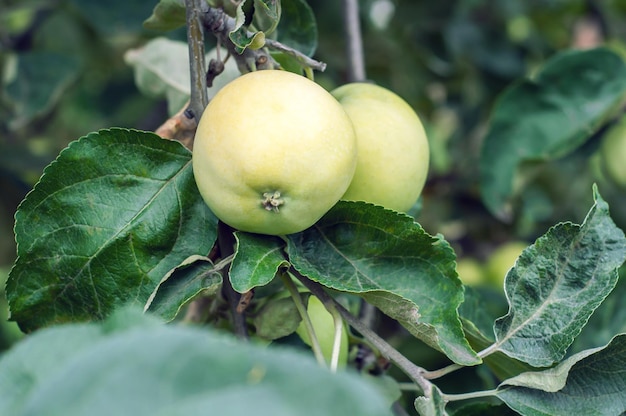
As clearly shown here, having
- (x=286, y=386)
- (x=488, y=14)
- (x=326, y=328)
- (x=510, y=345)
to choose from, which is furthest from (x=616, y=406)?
(x=488, y=14)

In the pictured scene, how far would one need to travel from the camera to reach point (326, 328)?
2.85ft

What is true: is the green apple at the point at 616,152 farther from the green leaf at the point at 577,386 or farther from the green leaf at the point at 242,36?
the green leaf at the point at 242,36

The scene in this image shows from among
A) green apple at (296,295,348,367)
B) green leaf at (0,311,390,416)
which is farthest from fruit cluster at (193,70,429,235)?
green leaf at (0,311,390,416)

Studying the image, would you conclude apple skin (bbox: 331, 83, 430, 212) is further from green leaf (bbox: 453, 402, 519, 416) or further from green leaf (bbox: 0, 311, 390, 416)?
green leaf (bbox: 0, 311, 390, 416)

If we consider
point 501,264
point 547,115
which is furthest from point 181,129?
point 501,264

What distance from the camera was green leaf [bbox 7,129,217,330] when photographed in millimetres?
741

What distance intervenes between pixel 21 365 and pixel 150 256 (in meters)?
0.26

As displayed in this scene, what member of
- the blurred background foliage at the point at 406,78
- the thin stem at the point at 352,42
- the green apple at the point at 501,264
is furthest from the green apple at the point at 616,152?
the thin stem at the point at 352,42

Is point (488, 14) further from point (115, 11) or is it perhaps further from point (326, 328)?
point (326, 328)

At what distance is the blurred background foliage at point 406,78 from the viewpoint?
1649 millimetres

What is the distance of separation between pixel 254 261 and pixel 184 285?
0.26 ft

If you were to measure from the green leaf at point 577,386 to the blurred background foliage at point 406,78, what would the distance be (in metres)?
0.84

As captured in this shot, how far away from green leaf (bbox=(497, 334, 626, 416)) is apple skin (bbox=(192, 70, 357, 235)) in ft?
0.91

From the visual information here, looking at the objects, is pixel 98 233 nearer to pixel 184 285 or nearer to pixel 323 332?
pixel 184 285
